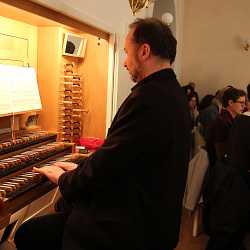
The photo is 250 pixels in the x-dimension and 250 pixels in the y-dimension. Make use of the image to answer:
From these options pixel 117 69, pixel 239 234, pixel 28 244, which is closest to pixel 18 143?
pixel 28 244

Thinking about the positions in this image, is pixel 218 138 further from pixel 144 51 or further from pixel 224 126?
pixel 144 51

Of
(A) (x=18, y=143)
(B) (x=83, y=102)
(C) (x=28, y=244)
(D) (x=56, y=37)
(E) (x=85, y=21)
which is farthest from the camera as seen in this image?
(B) (x=83, y=102)

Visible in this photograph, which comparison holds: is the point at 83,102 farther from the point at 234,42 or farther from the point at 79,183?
the point at 234,42

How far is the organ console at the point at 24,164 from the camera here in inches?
56.0

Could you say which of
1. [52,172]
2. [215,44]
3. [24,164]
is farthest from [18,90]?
[215,44]

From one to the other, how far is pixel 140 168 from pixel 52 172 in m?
0.45

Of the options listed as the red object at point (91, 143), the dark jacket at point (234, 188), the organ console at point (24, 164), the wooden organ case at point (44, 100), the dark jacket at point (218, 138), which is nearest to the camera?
the organ console at point (24, 164)

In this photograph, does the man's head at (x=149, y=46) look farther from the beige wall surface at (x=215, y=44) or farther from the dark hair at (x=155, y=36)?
the beige wall surface at (x=215, y=44)

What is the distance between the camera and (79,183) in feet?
4.25

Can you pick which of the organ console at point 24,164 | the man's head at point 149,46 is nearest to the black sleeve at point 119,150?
the man's head at point 149,46

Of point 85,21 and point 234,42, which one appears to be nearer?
point 85,21

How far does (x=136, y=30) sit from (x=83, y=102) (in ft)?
4.62

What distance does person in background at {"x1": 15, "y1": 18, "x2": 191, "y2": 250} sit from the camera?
1.24 metres

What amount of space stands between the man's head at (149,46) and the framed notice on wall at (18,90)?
2.75ft
